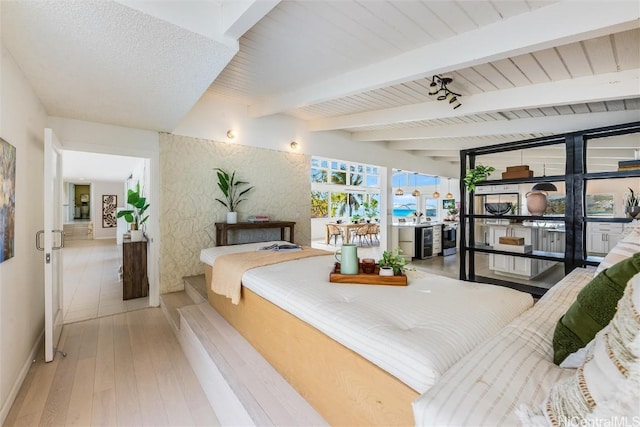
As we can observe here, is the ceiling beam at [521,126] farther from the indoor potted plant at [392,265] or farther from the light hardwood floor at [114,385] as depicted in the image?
the light hardwood floor at [114,385]

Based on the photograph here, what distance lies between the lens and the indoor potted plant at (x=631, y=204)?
266 centimetres

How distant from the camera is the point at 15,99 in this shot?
1.93m

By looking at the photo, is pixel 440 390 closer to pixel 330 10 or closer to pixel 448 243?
pixel 330 10

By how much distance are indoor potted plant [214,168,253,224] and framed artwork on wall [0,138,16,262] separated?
85.6 inches

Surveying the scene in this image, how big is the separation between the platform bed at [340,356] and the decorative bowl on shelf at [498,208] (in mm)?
2476

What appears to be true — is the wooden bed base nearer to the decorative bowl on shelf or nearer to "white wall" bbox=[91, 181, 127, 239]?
the decorative bowl on shelf

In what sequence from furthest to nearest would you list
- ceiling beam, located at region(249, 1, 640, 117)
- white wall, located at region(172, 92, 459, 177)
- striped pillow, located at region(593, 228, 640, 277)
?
1. white wall, located at region(172, 92, 459, 177)
2. ceiling beam, located at region(249, 1, 640, 117)
3. striped pillow, located at region(593, 228, 640, 277)

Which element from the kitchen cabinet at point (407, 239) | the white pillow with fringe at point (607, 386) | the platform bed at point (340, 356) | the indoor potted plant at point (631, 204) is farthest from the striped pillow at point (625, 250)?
A: the kitchen cabinet at point (407, 239)

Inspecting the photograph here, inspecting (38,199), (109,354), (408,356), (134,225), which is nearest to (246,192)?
(134,225)

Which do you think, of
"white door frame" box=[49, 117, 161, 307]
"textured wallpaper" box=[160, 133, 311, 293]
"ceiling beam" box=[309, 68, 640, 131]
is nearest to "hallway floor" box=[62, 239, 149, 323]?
"white door frame" box=[49, 117, 161, 307]

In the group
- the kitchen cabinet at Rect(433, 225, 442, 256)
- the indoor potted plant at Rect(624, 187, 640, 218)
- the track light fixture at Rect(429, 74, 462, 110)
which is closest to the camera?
the indoor potted plant at Rect(624, 187, 640, 218)

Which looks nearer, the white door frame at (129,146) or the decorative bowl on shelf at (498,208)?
the white door frame at (129,146)

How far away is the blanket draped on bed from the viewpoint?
2.14 m

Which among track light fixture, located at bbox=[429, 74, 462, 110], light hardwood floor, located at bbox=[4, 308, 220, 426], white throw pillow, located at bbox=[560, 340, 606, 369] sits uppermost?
track light fixture, located at bbox=[429, 74, 462, 110]
